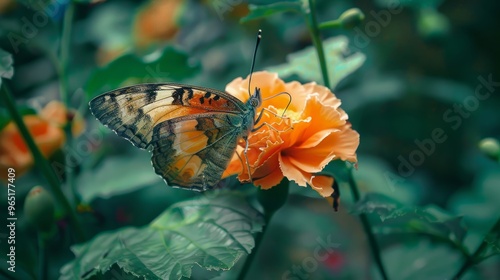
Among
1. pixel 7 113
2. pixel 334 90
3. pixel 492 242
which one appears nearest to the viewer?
pixel 492 242

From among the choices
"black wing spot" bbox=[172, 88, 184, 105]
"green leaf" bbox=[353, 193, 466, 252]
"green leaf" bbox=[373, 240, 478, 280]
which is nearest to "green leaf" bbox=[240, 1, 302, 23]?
"black wing spot" bbox=[172, 88, 184, 105]

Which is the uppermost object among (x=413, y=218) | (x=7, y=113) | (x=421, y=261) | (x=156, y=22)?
(x=156, y=22)

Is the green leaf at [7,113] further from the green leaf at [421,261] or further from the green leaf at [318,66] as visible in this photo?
the green leaf at [421,261]

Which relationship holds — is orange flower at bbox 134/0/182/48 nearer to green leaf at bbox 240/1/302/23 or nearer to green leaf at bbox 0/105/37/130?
green leaf at bbox 0/105/37/130

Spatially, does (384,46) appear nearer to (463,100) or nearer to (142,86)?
(463,100)

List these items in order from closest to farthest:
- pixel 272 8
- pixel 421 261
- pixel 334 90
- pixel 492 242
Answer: pixel 492 242
pixel 272 8
pixel 421 261
pixel 334 90

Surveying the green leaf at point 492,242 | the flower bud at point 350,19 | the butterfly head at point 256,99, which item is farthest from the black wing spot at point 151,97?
the green leaf at point 492,242

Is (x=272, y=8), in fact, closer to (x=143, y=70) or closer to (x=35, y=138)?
(x=143, y=70)

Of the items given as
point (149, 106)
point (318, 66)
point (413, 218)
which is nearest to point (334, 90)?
point (318, 66)
